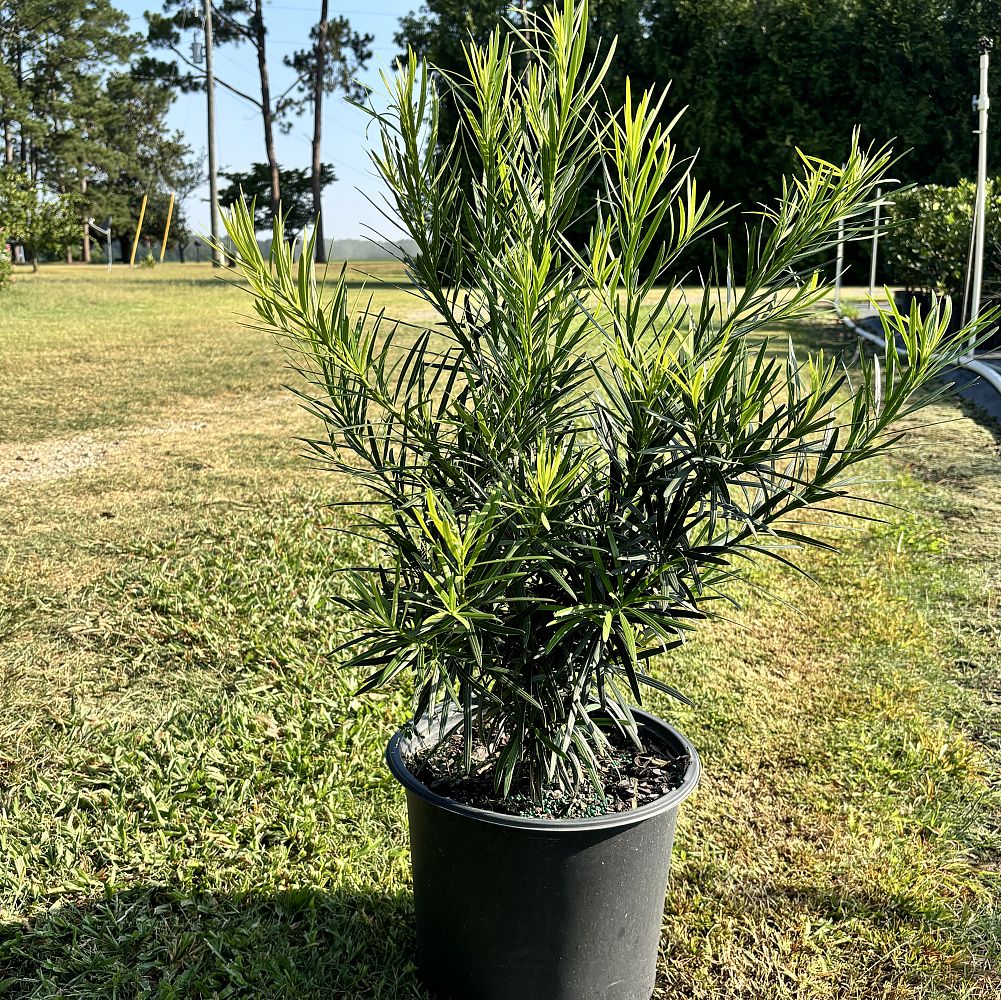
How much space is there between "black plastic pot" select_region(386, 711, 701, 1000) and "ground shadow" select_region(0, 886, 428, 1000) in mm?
368

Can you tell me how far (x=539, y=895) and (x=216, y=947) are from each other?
0.99 m

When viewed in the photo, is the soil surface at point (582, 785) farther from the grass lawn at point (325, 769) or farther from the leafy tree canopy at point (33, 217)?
the leafy tree canopy at point (33, 217)

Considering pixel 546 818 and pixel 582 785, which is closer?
pixel 546 818

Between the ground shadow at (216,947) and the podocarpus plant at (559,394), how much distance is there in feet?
2.72

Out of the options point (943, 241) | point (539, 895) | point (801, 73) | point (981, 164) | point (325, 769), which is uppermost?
point (801, 73)

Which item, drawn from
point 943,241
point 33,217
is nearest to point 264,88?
point 33,217

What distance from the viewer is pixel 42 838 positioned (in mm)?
2791

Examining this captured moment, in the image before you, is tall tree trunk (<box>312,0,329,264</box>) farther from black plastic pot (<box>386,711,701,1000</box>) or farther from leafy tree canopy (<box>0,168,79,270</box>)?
black plastic pot (<box>386,711,701,1000</box>)

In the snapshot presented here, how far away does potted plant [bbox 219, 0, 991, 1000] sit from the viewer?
5.44 feet

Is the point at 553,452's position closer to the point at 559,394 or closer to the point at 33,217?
the point at 559,394

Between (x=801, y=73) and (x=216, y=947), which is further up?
(x=801, y=73)

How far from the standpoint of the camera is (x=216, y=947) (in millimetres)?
2461

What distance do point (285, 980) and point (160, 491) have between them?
404 cm

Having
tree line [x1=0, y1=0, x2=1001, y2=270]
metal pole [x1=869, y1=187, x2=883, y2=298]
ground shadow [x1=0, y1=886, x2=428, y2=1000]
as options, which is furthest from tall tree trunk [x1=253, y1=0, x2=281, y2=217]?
ground shadow [x1=0, y1=886, x2=428, y2=1000]
